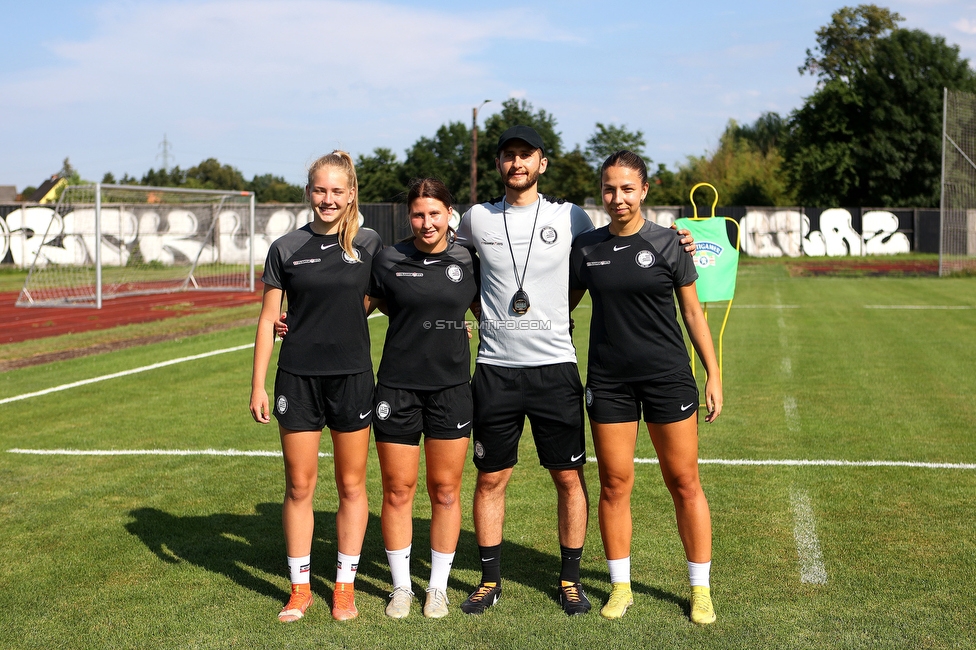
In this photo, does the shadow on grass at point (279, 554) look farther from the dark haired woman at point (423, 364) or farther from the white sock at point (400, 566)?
the dark haired woman at point (423, 364)

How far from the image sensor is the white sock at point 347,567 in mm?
4281

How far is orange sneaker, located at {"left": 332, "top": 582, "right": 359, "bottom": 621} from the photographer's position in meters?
4.23

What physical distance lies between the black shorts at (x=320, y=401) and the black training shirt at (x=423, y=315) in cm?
14

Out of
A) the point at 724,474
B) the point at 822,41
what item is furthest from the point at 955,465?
the point at 822,41

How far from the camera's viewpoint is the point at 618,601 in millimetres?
4273

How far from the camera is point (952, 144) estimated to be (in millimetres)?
31109

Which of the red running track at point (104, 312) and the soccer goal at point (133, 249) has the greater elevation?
the soccer goal at point (133, 249)

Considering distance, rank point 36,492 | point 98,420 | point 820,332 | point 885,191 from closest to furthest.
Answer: point 36,492, point 98,420, point 820,332, point 885,191

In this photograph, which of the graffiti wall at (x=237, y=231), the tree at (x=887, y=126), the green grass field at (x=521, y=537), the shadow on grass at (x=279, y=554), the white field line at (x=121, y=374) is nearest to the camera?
the green grass field at (x=521, y=537)

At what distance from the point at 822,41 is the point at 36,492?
6841cm

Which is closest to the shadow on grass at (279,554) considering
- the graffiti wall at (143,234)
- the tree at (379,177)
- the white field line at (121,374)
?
the white field line at (121,374)

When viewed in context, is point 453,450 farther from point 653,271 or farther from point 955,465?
point 955,465

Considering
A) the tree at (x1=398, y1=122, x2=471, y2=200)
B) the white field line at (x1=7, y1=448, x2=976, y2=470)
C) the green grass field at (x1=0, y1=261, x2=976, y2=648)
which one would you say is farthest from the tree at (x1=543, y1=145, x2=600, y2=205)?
the white field line at (x1=7, y1=448, x2=976, y2=470)

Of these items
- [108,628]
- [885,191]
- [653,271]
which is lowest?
[108,628]
